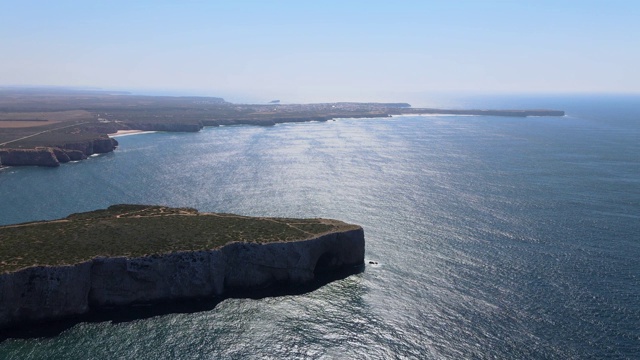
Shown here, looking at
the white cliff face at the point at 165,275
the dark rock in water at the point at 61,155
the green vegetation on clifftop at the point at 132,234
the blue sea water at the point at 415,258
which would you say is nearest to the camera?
the blue sea water at the point at 415,258

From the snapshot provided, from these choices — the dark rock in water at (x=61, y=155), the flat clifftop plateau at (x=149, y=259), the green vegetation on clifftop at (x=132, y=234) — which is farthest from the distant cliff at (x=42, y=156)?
the flat clifftop plateau at (x=149, y=259)

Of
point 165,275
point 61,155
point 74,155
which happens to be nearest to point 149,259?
point 165,275

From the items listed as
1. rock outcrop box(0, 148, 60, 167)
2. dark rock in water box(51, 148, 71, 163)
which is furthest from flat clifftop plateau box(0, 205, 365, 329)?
dark rock in water box(51, 148, 71, 163)

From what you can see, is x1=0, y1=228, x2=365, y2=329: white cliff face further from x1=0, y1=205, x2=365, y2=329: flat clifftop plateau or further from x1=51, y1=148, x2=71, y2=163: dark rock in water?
x1=51, y1=148, x2=71, y2=163: dark rock in water

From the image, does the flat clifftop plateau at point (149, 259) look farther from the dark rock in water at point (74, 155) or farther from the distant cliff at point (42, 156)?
the dark rock in water at point (74, 155)

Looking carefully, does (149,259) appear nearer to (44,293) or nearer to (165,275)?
(165,275)

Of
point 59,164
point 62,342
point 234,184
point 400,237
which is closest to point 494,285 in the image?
point 400,237
